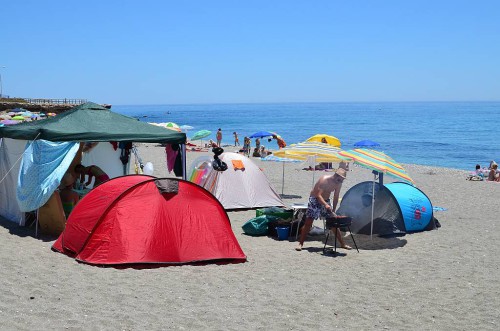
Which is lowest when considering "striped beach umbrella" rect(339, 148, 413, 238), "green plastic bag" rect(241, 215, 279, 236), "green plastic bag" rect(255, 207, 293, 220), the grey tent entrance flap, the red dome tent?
"green plastic bag" rect(241, 215, 279, 236)

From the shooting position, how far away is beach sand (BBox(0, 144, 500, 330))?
267 inches

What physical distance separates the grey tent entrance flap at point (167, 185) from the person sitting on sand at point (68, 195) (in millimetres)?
2541

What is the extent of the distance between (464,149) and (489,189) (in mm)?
37101

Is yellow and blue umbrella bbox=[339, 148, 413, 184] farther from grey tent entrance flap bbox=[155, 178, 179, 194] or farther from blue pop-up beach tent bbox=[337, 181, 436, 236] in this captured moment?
grey tent entrance flap bbox=[155, 178, 179, 194]

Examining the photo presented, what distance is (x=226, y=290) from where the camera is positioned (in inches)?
312

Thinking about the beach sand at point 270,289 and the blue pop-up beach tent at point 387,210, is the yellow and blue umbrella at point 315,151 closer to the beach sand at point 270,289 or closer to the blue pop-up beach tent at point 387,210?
the blue pop-up beach tent at point 387,210

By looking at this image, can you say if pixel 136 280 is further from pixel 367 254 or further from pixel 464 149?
pixel 464 149

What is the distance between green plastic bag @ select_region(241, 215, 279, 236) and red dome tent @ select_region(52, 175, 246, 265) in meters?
2.19

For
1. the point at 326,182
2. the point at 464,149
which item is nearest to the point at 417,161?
the point at 464,149

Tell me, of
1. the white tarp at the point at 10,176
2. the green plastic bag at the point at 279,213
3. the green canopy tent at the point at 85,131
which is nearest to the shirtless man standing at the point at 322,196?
the green plastic bag at the point at 279,213

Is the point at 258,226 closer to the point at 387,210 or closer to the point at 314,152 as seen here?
the point at 314,152

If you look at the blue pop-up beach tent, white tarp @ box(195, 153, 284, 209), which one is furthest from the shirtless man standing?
white tarp @ box(195, 153, 284, 209)

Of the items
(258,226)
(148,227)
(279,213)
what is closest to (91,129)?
(148,227)

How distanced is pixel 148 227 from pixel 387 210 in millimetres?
5264
